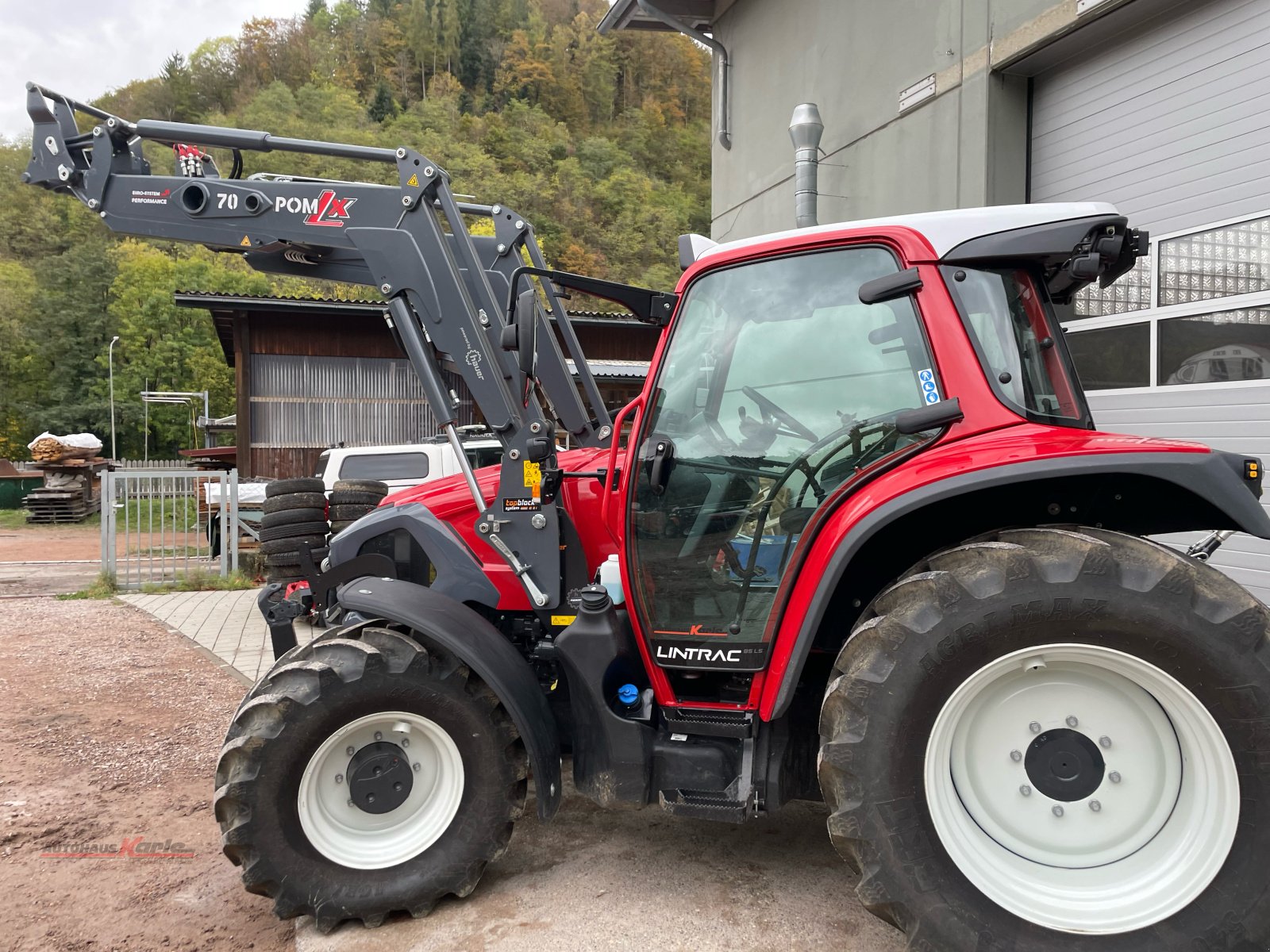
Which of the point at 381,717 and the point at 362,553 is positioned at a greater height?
the point at 362,553

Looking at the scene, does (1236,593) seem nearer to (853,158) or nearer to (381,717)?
(381,717)

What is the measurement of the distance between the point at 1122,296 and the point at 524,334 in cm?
486

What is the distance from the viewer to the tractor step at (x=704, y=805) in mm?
2910

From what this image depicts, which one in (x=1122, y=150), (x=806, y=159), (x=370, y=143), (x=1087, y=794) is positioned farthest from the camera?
(x=370, y=143)

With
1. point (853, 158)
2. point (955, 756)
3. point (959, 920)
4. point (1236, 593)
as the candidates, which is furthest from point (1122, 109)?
point (959, 920)

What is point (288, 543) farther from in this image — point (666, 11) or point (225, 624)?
point (666, 11)

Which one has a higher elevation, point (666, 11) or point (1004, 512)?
point (666, 11)

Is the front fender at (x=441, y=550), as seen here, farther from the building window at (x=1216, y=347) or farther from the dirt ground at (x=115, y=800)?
the building window at (x=1216, y=347)

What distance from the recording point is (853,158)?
330 inches

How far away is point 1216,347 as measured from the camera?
536 centimetres

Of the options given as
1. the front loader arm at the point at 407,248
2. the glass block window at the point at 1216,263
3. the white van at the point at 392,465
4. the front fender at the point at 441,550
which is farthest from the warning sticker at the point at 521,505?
the white van at the point at 392,465

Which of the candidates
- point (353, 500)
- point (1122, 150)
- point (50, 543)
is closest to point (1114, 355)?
point (1122, 150)

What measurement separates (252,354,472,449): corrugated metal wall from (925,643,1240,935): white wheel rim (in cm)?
1497

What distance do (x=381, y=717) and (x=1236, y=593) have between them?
2.68 m
